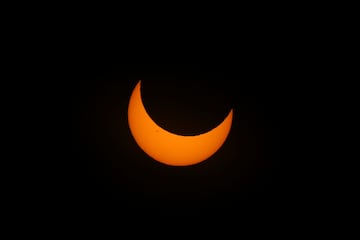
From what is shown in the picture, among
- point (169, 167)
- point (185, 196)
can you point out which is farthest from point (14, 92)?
point (185, 196)

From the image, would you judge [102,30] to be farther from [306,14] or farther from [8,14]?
[306,14]

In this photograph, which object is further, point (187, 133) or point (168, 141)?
point (168, 141)

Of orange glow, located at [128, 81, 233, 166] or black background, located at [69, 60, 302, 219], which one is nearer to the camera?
black background, located at [69, 60, 302, 219]

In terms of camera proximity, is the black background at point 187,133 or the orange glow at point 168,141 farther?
the orange glow at point 168,141

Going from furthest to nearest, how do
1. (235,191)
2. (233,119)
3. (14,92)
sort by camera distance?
(235,191) → (14,92) → (233,119)
